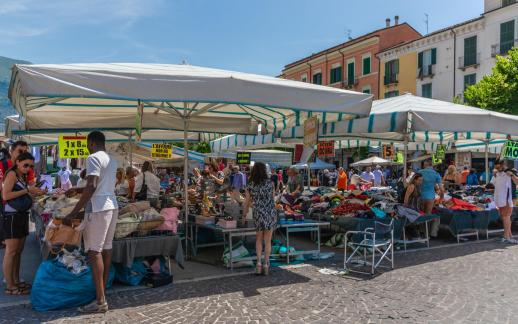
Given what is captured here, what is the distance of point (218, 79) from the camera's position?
220 inches

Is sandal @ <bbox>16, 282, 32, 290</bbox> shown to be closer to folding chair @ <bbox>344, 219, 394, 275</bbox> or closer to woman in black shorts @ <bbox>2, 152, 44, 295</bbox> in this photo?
woman in black shorts @ <bbox>2, 152, 44, 295</bbox>

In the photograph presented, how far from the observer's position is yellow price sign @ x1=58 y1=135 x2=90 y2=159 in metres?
8.33

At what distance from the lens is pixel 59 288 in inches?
189

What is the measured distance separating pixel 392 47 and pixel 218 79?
31803 millimetres

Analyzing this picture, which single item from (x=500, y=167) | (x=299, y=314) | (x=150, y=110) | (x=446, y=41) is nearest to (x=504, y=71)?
(x=446, y=41)

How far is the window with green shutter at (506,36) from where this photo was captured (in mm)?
26547

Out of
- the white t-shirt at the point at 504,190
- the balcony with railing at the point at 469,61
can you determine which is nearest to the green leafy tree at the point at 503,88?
the balcony with railing at the point at 469,61

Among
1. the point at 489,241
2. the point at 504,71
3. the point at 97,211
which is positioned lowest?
the point at 489,241

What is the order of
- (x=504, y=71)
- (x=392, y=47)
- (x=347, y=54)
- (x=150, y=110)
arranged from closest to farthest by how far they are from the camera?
(x=150, y=110) → (x=504, y=71) → (x=392, y=47) → (x=347, y=54)

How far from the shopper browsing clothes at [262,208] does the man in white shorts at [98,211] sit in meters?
2.13

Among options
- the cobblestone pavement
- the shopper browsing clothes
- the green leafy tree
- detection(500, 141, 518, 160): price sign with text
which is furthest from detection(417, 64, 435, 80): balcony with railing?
the shopper browsing clothes

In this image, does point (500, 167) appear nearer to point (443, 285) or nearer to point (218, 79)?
point (443, 285)

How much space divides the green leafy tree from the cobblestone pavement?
15.9 meters

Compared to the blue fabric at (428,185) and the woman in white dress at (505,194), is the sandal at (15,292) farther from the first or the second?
the woman in white dress at (505,194)
